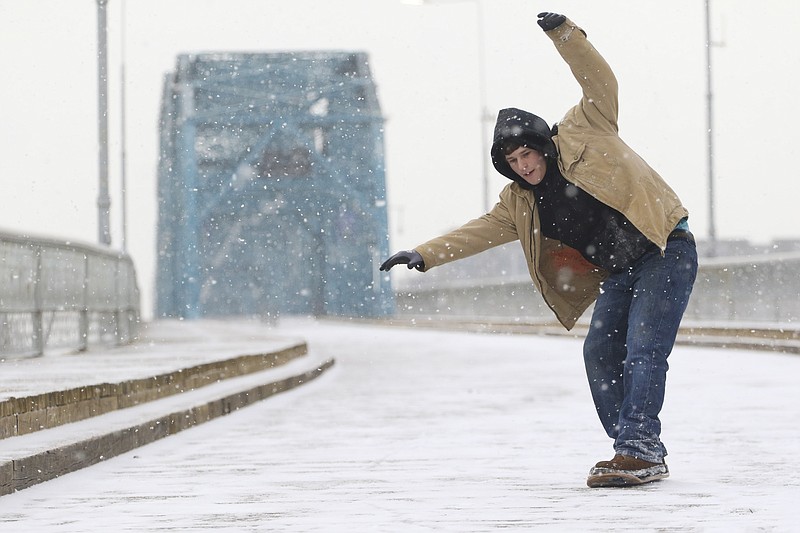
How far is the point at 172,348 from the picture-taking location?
16.5 meters

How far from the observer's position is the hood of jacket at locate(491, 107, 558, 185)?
5.70 m

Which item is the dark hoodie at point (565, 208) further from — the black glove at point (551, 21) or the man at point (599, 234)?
the black glove at point (551, 21)

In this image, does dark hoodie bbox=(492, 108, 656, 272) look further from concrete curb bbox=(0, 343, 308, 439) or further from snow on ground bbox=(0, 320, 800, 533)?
concrete curb bbox=(0, 343, 308, 439)

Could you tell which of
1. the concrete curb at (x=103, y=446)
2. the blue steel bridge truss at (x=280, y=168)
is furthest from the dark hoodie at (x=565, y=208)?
the blue steel bridge truss at (x=280, y=168)

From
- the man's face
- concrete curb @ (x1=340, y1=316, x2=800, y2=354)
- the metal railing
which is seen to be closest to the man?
the man's face

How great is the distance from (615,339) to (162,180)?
64214 mm

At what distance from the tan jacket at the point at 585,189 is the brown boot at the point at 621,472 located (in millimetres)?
608

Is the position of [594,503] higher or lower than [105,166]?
lower

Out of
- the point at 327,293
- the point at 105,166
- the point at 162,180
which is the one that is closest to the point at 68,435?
the point at 105,166

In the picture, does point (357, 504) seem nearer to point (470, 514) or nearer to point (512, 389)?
point (470, 514)

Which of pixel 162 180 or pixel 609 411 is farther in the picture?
pixel 162 180

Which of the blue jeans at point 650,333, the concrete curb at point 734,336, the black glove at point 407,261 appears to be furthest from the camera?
the concrete curb at point 734,336

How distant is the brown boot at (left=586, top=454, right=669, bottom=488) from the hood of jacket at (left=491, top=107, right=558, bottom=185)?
1.08 meters

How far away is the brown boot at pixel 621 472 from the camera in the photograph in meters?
5.80
